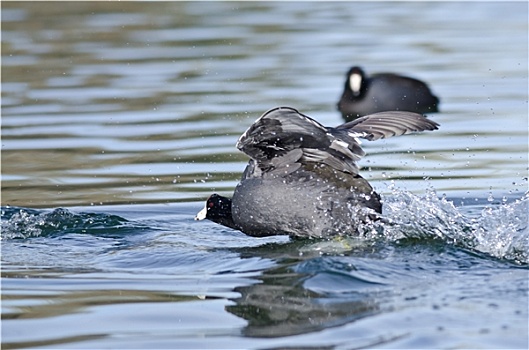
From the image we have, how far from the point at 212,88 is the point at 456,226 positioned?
6018 mm

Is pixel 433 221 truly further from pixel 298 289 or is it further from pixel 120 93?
pixel 120 93

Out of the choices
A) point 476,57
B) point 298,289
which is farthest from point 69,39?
point 298,289

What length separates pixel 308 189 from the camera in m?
6.04

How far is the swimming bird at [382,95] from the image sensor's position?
10.8m

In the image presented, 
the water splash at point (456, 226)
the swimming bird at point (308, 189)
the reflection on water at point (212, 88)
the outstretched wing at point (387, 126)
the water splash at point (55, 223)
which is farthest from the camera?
the reflection on water at point (212, 88)

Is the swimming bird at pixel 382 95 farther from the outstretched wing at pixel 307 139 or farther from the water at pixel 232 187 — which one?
the outstretched wing at pixel 307 139

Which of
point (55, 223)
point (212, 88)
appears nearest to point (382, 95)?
point (212, 88)

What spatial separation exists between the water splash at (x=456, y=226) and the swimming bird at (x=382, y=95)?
13.7 ft

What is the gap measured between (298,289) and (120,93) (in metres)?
6.98

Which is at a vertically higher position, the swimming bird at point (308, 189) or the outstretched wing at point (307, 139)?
the outstretched wing at point (307, 139)

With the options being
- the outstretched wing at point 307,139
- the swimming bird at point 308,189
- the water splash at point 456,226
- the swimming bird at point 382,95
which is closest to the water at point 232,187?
the water splash at point 456,226

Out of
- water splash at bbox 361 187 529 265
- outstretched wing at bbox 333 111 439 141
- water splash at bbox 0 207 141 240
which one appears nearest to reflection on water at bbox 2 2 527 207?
water splash at bbox 0 207 141 240

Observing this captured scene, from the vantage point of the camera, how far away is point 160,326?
4531 millimetres

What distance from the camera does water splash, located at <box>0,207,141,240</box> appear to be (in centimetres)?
659
